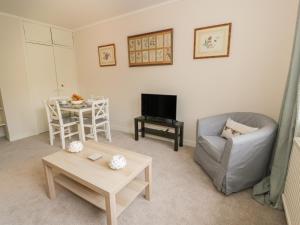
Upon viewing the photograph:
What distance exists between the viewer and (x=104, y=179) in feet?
4.45

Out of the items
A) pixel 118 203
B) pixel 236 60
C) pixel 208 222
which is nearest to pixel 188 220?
pixel 208 222

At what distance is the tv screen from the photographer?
2.94 m

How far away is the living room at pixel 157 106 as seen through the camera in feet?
5.20

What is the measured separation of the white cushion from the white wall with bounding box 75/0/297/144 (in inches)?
16.8

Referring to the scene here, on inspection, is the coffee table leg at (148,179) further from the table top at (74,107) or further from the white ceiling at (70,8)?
the white ceiling at (70,8)

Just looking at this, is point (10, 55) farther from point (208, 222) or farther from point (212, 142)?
point (208, 222)

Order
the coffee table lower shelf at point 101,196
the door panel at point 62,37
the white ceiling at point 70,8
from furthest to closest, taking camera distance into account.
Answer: the door panel at point 62,37, the white ceiling at point 70,8, the coffee table lower shelf at point 101,196

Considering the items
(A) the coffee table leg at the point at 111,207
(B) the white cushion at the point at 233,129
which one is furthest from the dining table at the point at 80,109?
(B) the white cushion at the point at 233,129

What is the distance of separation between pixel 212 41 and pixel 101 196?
255cm

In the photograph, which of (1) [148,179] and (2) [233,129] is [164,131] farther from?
(1) [148,179]

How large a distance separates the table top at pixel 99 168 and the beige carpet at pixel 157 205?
1.44 ft

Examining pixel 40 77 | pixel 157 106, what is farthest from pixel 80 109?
pixel 40 77

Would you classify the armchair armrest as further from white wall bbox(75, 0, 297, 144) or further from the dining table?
the dining table

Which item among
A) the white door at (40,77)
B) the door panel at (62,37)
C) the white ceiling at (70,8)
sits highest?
Result: the white ceiling at (70,8)
